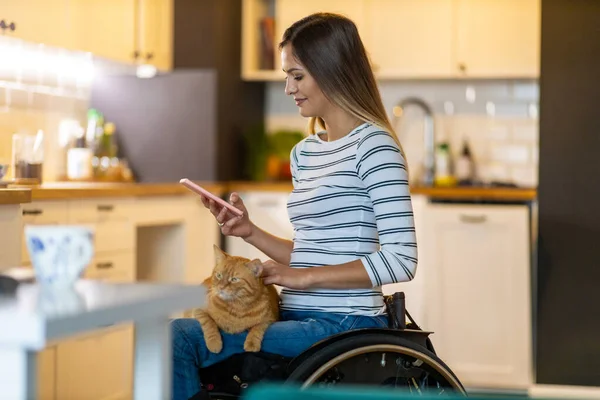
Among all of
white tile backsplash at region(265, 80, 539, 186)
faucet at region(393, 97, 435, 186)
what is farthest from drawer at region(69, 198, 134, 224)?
white tile backsplash at region(265, 80, 539, 186)

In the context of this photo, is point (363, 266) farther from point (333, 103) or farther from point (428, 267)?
point (428, 267)

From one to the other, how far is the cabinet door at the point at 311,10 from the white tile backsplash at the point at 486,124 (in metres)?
0.50

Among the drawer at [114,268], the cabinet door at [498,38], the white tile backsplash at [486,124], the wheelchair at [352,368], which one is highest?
the cabinet door at [498,38]

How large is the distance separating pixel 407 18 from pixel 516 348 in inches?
69.6

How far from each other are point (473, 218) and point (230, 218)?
257 centimetres

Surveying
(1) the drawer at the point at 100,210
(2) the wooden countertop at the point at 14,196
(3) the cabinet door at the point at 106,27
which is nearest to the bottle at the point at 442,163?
(3) the cabinet door at the point at 106,27

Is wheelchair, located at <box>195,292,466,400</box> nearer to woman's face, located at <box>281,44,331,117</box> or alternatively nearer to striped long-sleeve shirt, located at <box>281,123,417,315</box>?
striped long-sleeve shirt, located at <box>281,123,417,315</box>

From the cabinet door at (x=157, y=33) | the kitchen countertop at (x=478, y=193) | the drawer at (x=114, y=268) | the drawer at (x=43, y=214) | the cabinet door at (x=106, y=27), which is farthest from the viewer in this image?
the cabinet door at (x=157, y=33)

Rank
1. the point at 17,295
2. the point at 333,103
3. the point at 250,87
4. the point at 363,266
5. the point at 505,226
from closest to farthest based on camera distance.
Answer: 1. the point at 17,295
2. the point at 363,266
3. the point at 333,103
4. the point at 505,226
5. the point at 250,87

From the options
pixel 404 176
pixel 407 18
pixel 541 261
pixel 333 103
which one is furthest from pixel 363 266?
pixel 407 18

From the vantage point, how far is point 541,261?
4371 millimetres

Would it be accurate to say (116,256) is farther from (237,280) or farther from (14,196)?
(237,280)

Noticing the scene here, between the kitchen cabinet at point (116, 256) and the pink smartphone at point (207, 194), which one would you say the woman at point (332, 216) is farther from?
the kitchen cabinet at point (116, 256)

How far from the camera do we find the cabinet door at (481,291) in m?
4.66
